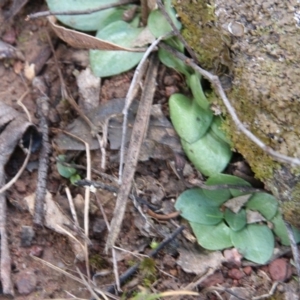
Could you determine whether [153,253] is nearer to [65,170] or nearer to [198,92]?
[65,170]

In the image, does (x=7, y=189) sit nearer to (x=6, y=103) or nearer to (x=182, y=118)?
(x=6, y=103)

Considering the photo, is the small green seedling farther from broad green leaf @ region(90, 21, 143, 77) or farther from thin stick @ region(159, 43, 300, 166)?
thin stick @ region(159, 43, 300, 166)

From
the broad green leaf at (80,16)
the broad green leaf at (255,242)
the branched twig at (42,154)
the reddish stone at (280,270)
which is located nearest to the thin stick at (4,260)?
the branched twig at (42,154)

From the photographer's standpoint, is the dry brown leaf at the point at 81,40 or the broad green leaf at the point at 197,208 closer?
the broad green leaf at the point at 197,208

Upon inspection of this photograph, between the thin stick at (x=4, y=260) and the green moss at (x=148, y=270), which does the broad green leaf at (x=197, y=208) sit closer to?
the green moss at (x=148, y=270)

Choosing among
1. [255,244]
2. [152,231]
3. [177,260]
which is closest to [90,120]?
[152,231]

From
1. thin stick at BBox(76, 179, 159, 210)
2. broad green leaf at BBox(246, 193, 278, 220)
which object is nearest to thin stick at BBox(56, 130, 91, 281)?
thin stick at BBox(76, 179, 159, 210)
